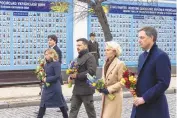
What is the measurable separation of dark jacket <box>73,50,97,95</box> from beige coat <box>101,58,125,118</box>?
96 cm

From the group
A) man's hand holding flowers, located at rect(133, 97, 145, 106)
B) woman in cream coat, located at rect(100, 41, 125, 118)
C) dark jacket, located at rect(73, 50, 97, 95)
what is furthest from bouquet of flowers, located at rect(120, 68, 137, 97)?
dark jacket, located at rect(73, 50, 97, 95)

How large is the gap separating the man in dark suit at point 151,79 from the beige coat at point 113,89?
143cm

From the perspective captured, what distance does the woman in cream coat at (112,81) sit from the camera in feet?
22.0

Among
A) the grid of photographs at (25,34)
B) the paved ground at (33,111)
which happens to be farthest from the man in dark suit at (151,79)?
the grid of photographs at (25,34)

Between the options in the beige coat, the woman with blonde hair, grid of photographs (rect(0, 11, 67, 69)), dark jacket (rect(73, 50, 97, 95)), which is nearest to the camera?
the beige coat

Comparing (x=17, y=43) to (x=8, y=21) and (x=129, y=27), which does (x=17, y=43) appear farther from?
(x=129, y=27)

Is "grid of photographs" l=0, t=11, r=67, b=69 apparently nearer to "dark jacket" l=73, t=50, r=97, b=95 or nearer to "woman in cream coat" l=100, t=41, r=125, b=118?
"dark jacket" l=73, t=50, r=97, b=95

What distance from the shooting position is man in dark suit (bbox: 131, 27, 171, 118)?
5.06 metres

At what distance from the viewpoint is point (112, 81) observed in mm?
6816

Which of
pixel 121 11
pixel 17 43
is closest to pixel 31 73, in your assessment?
pixel 17 43

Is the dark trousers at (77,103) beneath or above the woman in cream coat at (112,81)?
beneath

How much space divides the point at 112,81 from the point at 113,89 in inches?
6.6

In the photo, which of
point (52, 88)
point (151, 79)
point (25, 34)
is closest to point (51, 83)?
point (52, 88)

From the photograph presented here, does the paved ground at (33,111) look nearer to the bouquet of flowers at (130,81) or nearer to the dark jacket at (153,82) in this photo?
the bouquet of flowers at (130,81)
